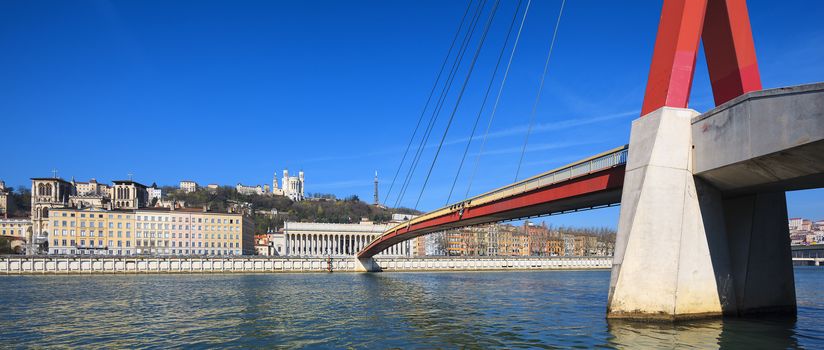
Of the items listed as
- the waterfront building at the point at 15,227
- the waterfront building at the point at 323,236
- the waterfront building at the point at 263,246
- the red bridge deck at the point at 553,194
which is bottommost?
the waterfront building at the point at 263,246

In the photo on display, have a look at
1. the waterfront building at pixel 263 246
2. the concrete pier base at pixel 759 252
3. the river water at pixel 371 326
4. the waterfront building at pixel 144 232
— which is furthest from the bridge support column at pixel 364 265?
the waterfront building at pixel 263 246

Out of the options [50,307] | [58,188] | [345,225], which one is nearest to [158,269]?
[50,307]

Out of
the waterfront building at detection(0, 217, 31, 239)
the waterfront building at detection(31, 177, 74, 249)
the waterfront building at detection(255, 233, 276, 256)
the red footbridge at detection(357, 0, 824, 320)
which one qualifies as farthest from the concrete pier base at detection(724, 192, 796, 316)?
the waterfront building at detection(0, 217, 31, 239)

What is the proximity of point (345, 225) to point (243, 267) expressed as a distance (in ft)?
207

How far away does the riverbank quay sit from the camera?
271 ft

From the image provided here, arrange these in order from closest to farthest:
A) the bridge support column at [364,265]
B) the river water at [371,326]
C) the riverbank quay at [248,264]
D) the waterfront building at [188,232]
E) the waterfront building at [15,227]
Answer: the river water at [371,326]
the riverbank quay at [248,264]
the bridge support column at [364,265]
the waterfront building at [188,232]
the waterfront building at [15,227]

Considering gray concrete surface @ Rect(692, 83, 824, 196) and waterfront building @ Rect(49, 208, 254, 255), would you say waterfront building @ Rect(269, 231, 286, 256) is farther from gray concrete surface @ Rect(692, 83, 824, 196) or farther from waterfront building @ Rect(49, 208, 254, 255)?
gray concrete surface @ Rect(692, 83, 824, 196)

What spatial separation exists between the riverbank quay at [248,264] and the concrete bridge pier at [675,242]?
7639 cm

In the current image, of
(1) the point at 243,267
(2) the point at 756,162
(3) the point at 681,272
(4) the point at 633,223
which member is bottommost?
(1) the point at 243,267

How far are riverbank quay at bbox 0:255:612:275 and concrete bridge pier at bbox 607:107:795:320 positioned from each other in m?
76.4

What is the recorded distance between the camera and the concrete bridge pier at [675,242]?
20.9m

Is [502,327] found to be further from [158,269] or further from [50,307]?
[158,269]

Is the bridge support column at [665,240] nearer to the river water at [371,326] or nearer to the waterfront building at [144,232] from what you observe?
the river water at [371,326]

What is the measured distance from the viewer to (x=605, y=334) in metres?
19.6
